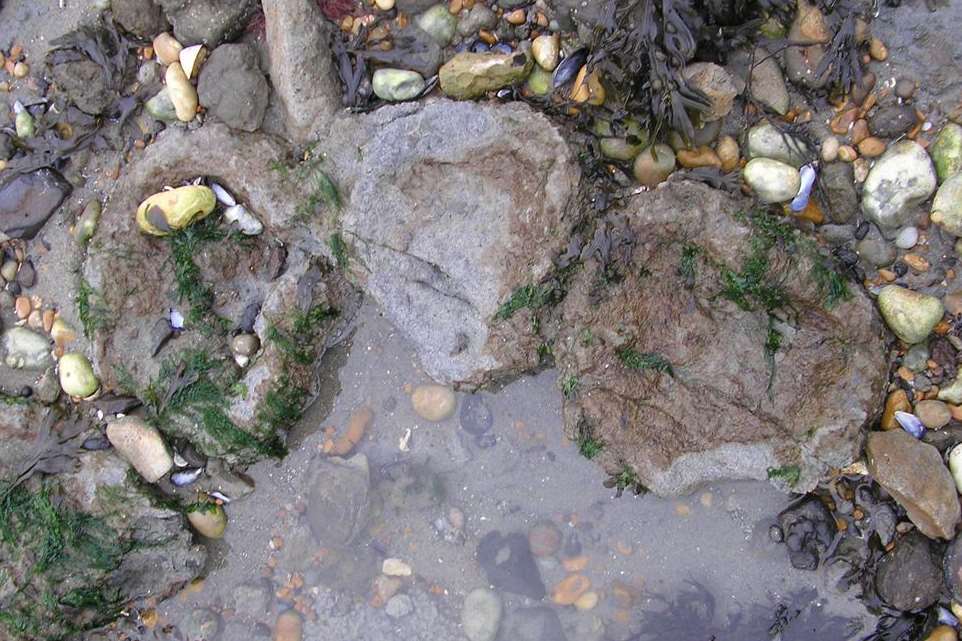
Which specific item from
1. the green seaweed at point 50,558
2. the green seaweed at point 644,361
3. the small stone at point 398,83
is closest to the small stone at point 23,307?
the green seaweed at point 50,558

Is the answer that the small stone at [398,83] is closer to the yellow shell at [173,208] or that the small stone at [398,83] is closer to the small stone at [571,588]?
the yellow shell at [173,208]

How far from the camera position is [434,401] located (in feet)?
14.0

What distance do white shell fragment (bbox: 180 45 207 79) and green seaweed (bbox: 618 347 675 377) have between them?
8.80 feet

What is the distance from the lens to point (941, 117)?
3.68 m

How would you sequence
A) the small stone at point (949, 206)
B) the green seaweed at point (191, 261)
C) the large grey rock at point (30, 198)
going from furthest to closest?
the large grey rock at point (30, 198) → the green seaweed at point (191, 261) → the small stone at point (949, 206)

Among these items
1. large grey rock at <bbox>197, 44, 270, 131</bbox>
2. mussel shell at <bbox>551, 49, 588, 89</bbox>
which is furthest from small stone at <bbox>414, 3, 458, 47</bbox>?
large grey rock at <bbox>197, 44, 270, 131</bbox>

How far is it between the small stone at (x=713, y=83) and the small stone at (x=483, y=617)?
9.09 feet

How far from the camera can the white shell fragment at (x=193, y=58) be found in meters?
4.16

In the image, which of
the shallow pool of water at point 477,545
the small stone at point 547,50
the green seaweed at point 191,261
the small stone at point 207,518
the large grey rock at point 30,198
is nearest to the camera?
the small stone at point 547,50

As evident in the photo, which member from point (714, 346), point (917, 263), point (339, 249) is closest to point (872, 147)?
point (917, 263)

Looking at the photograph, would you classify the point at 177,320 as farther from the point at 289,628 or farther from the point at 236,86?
the point at 289,628

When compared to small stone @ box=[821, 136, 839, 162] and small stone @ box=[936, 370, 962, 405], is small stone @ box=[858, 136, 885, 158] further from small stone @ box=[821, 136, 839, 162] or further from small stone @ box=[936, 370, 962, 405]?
small stone @ box=[936, 370, 962, 405]

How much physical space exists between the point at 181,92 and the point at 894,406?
3968 millimetres

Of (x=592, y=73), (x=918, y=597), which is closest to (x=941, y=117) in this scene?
(x=592, y=73)
